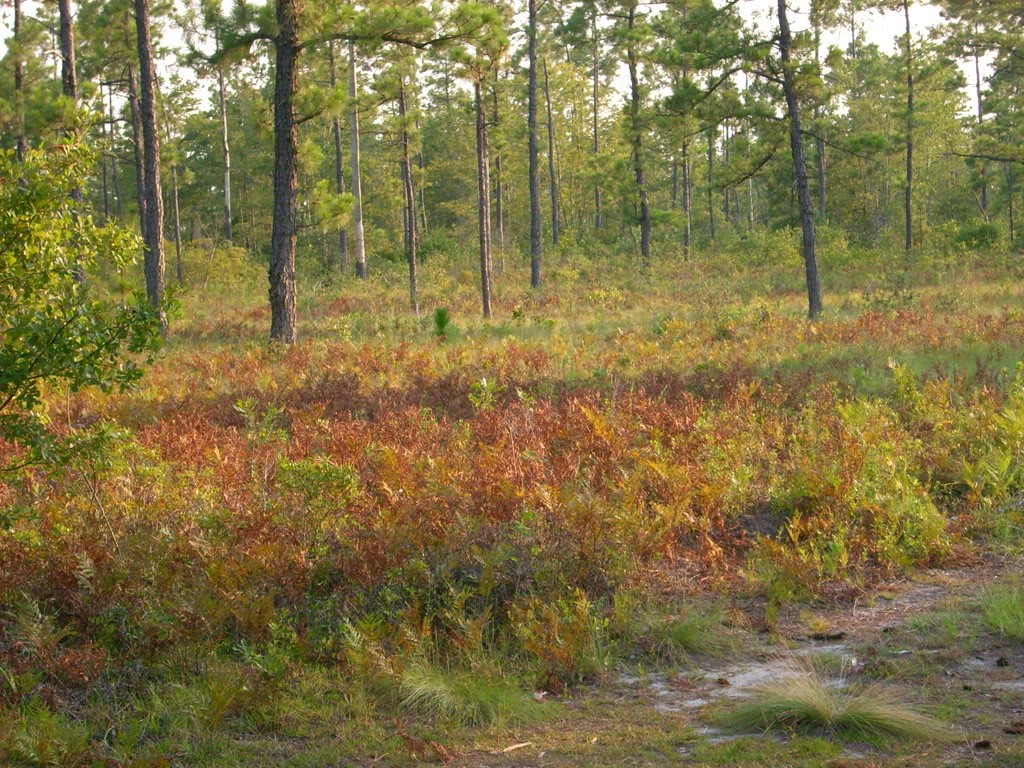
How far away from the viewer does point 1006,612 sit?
200 inches

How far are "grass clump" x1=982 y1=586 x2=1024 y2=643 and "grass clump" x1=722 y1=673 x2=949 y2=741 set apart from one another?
113cm

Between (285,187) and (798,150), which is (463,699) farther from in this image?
(798,150)

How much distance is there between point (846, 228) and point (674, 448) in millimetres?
43444

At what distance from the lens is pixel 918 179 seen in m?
43.2

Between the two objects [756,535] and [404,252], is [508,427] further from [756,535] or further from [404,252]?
[404,252]

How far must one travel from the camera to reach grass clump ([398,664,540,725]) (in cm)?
428

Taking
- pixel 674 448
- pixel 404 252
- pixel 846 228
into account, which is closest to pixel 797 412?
pixel 674 448

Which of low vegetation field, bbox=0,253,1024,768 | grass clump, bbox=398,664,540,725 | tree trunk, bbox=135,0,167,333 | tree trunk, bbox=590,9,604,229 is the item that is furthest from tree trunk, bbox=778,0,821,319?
tree trunk, bbox=590,9,604,229

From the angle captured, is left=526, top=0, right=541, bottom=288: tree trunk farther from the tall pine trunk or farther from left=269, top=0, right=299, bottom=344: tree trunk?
the tall pine trunk

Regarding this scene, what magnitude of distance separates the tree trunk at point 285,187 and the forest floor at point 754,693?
41.0 ft

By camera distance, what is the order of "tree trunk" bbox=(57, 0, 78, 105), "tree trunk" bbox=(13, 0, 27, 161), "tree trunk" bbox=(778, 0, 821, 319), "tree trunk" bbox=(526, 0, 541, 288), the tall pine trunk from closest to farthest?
"tree trunk" bbox=(778, 0, 821, 319), "tree trunk" bbox=(57, 0, 78, 105), "tree trunk" bbox=(13, 0, 27, 161), "tree trunk" bbox=(526, 0, 541, 288), the tall pine trunk

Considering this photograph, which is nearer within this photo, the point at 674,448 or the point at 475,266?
the point at 674,448

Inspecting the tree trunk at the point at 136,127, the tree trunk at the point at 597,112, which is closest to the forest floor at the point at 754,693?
the tree trunk at the point at 136,127

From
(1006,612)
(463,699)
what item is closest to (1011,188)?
(1006,612)
